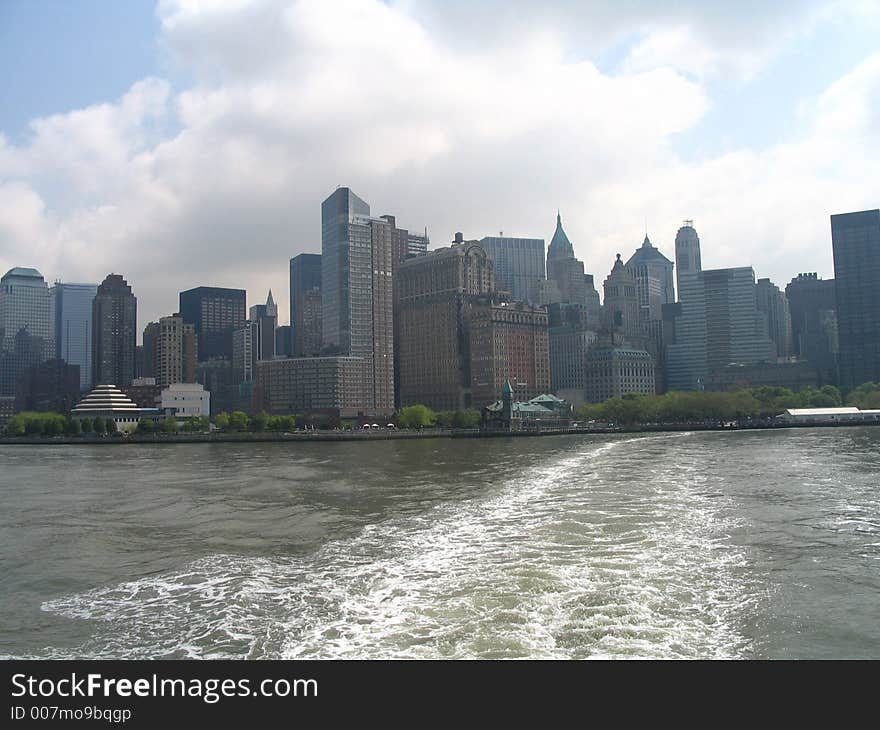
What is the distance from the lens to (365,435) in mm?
185000

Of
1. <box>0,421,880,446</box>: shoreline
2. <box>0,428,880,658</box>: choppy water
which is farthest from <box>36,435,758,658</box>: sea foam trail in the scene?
<box>0,421,880,446</box>: shoreline

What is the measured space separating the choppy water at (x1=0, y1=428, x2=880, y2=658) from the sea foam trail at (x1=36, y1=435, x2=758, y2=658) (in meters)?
0.08

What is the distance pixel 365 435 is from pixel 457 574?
535 feet

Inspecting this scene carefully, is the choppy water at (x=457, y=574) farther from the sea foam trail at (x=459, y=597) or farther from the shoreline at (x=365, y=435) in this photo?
the shoreline at (x=365, y=435)

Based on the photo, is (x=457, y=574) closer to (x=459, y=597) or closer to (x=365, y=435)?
(x=459, y=597)

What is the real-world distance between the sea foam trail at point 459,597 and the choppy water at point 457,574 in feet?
0.26

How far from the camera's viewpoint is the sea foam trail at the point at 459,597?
16.8 m

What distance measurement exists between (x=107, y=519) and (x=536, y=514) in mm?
21708

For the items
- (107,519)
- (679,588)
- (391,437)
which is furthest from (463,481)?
(391,437)

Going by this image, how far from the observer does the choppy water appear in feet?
56.1

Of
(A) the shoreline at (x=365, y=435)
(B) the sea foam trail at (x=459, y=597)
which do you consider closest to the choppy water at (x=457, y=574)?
(B) the sea foam trail at (x=459, y=597)

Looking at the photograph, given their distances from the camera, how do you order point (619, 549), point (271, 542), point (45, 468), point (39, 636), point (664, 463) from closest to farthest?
point (39, 636)
point (619, 549)
point (271, 542)
point (664, 463)
point (45, 468)
